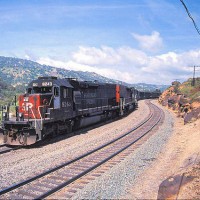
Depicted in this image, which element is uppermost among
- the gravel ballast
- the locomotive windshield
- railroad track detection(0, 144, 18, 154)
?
the locomotive windshield

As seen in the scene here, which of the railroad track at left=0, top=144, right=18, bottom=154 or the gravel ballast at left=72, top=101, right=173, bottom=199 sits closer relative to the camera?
the gravel ballast at left=72, top=101, right=173, bottom=199

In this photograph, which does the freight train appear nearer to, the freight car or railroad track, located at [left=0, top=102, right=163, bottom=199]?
the freight car

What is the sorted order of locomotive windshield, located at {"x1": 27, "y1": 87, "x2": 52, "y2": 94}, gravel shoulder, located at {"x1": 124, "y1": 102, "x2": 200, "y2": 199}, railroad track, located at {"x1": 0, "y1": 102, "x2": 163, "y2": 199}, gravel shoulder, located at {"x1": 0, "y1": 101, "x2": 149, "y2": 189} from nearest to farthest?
gravel shoulder, located at {"x1": 124, "y1": 102, "x2": 200, "y2": 199}, railroad track, located at {"x1": 0, "y1": 102, "x2": 163, "y2": 199}, gravel shoulder, located at {"x1": 0, "y1": 101, "x2": 149, "y2": 189}, locomotive windshield, located at {"x1": 27, "y1": 87, "x2": 52, "y2": 94}

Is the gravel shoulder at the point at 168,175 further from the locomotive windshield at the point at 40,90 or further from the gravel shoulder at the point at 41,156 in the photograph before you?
the locomotive windshield at the point at 40,90

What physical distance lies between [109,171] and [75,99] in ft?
35.9

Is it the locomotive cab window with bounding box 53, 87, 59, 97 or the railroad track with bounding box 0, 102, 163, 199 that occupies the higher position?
the locomotive cab window with bounding box 53, 87, 59, 97

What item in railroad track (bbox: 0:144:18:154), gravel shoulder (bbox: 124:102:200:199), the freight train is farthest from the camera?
the freight train

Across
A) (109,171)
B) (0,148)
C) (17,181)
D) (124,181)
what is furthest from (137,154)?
(0,148)

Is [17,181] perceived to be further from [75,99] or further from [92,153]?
[75,99]

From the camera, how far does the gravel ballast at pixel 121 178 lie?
9.13 m

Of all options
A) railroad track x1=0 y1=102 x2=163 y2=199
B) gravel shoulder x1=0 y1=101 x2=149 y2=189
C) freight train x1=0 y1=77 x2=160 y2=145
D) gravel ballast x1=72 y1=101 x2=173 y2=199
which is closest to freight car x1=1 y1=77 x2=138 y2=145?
freight train x1=0 y1=77 x2=160 y2=145

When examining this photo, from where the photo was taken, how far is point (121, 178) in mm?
10836

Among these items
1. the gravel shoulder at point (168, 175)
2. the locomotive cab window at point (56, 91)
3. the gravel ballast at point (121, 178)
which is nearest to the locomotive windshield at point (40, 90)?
the locomotive cab window at point (56, 91)

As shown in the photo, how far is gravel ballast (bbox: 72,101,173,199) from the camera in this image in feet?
30.0
